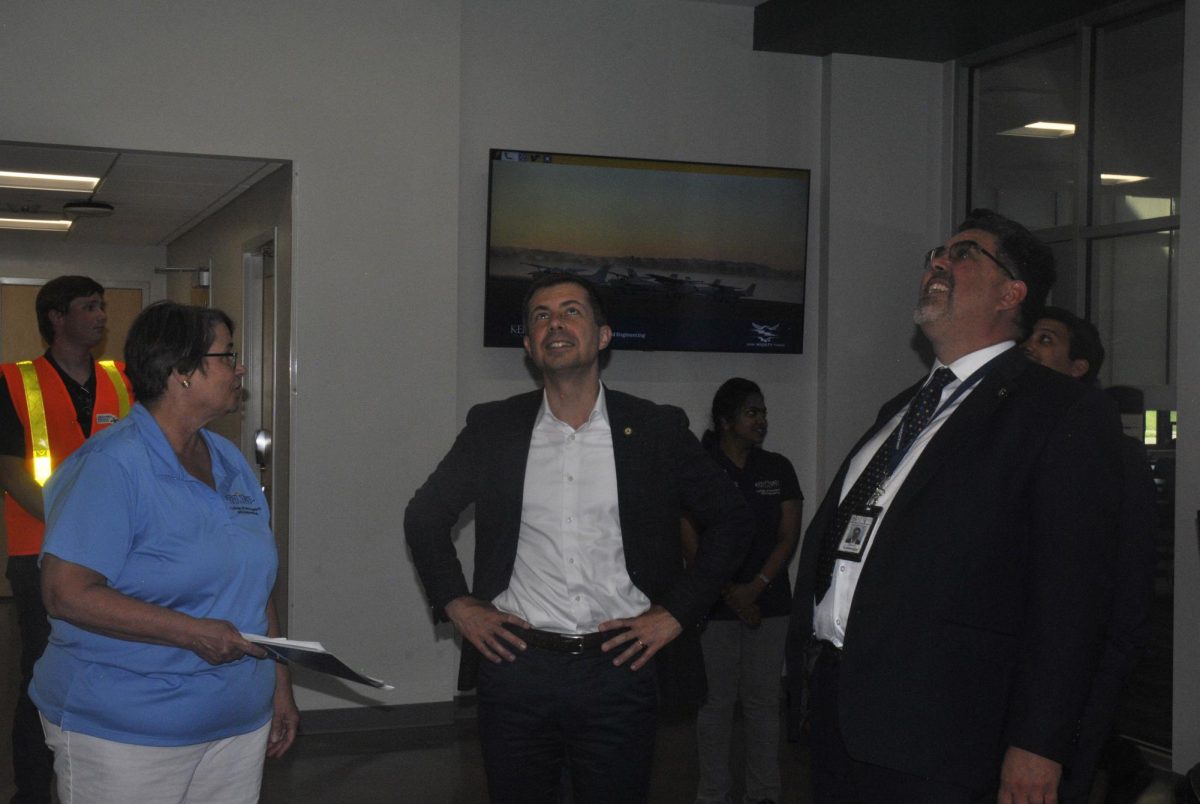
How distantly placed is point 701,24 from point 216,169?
2.55 metres

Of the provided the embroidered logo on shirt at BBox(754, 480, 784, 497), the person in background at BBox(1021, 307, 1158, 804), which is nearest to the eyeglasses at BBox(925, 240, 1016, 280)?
the person in background at BBox(1021, 307, 1158, 804)

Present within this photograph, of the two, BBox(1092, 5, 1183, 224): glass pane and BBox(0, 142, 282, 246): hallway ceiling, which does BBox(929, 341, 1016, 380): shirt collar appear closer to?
BBox(1092, 5, 1183, 224): glass pane

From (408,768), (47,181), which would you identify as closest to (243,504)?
(408,768)

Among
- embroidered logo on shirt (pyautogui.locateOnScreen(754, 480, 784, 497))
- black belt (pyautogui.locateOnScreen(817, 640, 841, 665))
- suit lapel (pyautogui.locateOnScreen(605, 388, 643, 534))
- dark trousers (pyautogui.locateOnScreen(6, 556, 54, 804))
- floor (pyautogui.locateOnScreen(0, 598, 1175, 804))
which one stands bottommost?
floor (pyautogui.locateOnScreen(0, 598, 1175, 804))

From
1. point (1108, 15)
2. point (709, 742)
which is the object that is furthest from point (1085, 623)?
point (1108, 15)

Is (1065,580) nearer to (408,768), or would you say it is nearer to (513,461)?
(513,461)

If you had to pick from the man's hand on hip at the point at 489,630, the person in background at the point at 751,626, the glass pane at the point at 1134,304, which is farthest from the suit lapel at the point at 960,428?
the glass pane at the point at 1134,304

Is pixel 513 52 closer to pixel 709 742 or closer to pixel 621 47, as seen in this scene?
pixel 621 47

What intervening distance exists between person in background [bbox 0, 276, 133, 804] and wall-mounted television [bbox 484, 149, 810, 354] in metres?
1.97

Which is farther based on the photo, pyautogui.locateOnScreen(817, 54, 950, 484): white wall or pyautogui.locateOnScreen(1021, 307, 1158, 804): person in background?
pyautogui.locateOnScreen(817, 54, 950, 484): white wall

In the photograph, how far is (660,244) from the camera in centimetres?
601

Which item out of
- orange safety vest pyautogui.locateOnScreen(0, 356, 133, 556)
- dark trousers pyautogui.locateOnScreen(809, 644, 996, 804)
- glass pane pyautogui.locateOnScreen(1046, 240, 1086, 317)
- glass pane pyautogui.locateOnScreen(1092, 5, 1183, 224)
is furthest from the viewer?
glass pane pyautogui.locateOnScreen(1046, 240, 1086, 317)

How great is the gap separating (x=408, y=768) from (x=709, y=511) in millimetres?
2791

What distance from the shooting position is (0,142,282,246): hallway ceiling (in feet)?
18.2
